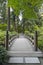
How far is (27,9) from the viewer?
4688 millimetres

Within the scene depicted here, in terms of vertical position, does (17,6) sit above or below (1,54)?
above

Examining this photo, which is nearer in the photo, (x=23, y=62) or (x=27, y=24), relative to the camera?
(x=23, y=62)

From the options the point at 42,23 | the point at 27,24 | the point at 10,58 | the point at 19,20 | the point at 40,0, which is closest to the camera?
the point at 40,0

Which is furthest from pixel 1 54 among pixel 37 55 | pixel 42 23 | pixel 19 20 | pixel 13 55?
pixel 19 20

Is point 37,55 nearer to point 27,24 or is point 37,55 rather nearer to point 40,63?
point 40,63

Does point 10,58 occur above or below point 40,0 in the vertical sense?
below

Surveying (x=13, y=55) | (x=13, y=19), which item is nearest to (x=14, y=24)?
(x=13, y=19)

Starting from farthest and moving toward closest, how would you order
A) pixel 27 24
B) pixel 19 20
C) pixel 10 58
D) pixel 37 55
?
1. pixel 19 20
2. pixel 27 24
3. pixel 37 55
4. pixel 10 58

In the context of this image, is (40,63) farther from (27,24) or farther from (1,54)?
(27,24)

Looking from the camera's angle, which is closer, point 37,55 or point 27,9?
point 27,9

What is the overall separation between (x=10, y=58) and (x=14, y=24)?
28.1 m

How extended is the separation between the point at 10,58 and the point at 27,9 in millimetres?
4476

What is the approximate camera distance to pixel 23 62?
7914 mm

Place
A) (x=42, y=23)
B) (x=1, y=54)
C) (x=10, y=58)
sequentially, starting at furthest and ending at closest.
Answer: (x=42, y=23)
(x=10, y=58)
(x=1, y=54)
